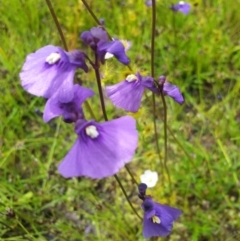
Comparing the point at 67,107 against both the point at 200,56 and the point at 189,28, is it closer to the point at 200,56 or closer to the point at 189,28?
the point at 200,56

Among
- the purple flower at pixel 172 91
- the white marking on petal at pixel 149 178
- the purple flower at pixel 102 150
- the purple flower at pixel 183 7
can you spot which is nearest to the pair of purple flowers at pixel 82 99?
the purple flower at pixel 102 150

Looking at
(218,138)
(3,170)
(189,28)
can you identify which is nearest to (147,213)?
(218,138)

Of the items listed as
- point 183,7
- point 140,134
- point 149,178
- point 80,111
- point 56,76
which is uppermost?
point 56,76

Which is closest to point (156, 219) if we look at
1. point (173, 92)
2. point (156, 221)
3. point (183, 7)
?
point (156, 221)

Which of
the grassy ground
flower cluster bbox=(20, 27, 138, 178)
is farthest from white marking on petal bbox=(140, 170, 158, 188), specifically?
flower cluster bbox=(20, 27, 138, 178)

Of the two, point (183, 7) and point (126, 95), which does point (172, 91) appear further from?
point (183, 7)

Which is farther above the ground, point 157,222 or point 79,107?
point 79,107

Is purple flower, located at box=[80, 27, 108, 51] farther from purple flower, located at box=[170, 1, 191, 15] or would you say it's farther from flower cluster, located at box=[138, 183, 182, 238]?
purple flower, located at box=[170, 1, 191, 15]
